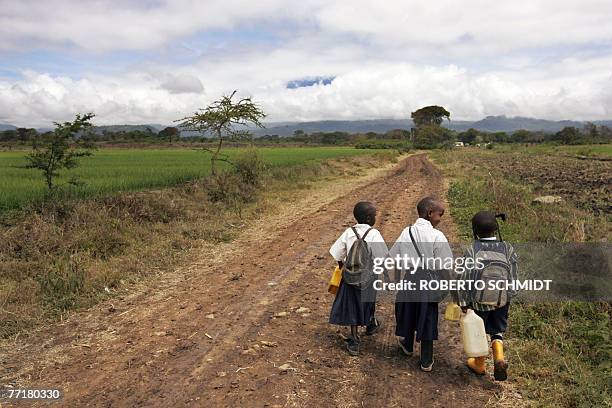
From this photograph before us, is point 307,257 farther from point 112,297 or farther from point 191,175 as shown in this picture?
point 191,175

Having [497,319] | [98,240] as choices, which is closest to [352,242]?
[497,319]

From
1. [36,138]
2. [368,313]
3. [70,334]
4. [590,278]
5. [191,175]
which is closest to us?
[368,313]

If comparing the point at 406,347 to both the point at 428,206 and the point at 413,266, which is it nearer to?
the point at 413,266

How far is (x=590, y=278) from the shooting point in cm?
520

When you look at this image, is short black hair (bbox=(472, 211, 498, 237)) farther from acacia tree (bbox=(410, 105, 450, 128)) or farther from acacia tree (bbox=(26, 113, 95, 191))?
acacia tree (bbox=(410, 105, 450, 128))

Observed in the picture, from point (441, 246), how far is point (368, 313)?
1001 mm

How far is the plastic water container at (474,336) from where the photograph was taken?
3479 mm

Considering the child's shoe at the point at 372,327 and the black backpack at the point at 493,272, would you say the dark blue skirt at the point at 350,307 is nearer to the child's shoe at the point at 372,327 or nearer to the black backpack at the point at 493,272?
the child's shoe at the point at 372,327

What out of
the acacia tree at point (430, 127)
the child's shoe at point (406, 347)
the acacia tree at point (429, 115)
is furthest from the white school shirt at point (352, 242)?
the acacia tree at point (429, 115)

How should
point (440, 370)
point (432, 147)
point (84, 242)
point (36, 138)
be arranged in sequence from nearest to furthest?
1. point (440, 370)
2. point (84, 242)
3. point (36, 138)
4. point (432, 147)

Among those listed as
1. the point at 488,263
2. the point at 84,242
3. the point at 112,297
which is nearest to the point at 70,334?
the point at 112,297

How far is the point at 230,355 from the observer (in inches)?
157

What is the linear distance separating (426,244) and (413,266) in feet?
0.74

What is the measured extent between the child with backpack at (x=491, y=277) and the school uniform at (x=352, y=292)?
2.55ft
